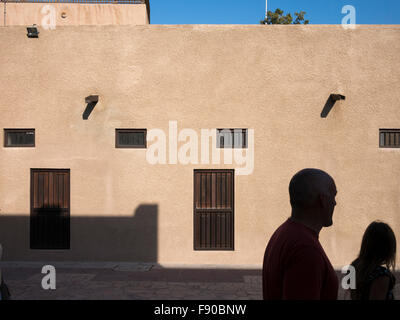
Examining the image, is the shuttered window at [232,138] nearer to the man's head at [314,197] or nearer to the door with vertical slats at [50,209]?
the door with vertical slats at [50,209]

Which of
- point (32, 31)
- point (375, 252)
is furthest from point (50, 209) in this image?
point (375, 252)

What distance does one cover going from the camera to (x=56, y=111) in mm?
8883

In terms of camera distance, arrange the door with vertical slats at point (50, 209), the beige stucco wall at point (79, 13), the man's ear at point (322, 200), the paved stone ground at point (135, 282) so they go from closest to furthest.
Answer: the man's ear at point (322, 200) → the paved stone ground at point (135, 282) → the door with vertical slats at point (50, 209) → the beige stucco wall at point (79, 13)

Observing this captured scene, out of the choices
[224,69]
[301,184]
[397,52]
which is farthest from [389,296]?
[397,52]

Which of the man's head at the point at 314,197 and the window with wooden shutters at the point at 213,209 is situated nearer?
the man's head at the point at 314,197

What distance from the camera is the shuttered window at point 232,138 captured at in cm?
872

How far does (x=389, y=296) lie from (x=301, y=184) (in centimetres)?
129

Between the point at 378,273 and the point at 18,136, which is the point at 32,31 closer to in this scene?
the point at 18,136

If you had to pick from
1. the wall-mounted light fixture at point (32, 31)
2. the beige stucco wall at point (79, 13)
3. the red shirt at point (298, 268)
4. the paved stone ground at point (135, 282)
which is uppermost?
the beige stucco wall at point (79, 13)

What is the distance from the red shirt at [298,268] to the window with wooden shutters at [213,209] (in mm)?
6704

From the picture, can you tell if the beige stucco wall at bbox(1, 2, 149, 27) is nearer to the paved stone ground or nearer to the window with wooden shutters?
the window with wooden shutters

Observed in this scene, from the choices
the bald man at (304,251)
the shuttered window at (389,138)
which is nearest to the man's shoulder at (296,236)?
the bald man at (304,251)

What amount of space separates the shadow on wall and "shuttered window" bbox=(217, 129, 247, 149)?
217 centimetres

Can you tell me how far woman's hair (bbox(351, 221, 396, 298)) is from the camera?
107 inches
